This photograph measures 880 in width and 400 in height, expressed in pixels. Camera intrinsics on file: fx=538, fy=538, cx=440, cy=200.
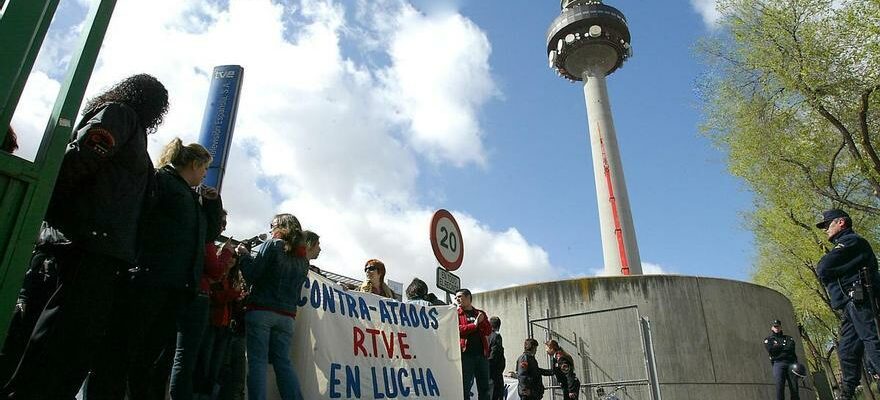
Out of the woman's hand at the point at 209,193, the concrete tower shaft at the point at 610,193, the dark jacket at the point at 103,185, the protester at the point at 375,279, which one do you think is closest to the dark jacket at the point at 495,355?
the protester at the point at 375,279

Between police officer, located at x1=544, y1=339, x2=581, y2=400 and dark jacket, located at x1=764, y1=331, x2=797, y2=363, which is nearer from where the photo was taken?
police officer, located at x1=544, y1=339, x2=581, y2=400

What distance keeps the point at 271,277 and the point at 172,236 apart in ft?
3.97

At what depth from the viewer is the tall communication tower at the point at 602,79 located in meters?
24.7

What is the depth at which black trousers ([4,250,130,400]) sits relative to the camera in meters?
2.04

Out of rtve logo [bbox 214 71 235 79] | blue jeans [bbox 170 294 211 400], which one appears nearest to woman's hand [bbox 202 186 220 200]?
blue jeans [bbox 170 294 211 400]

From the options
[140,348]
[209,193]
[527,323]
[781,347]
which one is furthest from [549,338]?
[140,348]

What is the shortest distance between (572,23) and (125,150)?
105ft

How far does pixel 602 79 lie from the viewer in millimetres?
30297

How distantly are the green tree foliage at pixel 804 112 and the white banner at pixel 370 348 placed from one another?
11.8m

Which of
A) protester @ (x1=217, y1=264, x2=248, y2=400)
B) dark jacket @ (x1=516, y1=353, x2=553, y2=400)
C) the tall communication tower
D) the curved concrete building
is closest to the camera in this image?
protester @ (x1=217, y1=264, x2=248, y2=400)

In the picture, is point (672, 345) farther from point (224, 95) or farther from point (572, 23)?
point (572, 23)

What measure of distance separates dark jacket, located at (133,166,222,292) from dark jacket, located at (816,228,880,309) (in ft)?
17.2

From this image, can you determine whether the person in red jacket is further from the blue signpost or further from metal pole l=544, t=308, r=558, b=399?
metal pole l=544, t=308, r=558, b=399

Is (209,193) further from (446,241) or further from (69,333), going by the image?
(446,241)
